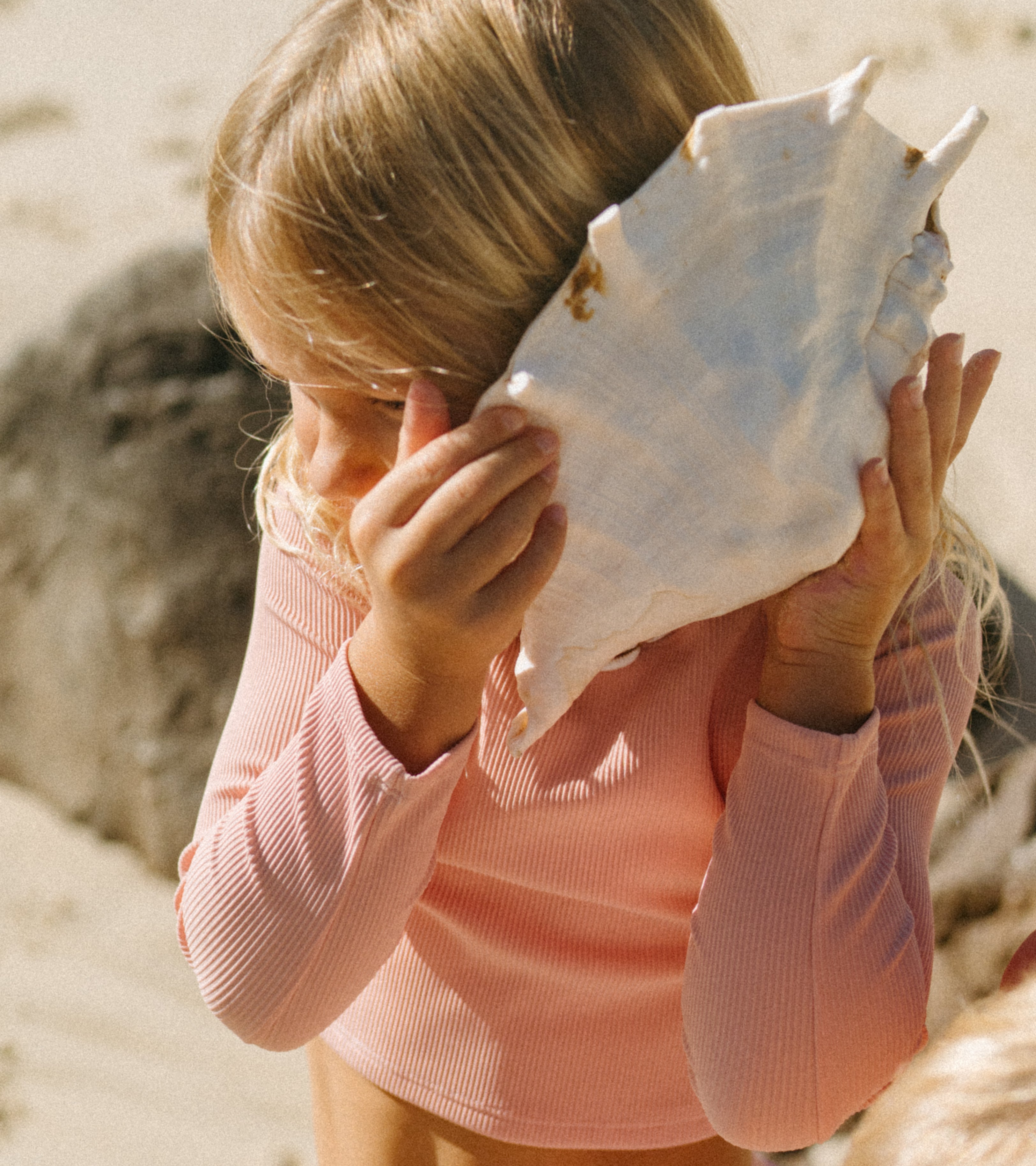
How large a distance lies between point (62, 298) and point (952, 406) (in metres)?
2.35

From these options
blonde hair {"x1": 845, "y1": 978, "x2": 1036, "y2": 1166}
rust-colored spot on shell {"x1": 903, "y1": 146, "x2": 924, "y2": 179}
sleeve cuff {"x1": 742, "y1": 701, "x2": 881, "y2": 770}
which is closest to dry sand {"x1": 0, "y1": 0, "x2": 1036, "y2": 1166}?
rust-colored spot on shell {"x1": 903, "y1": 146, "x2": 924, "y2": 179}

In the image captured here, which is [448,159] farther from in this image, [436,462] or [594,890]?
[594,890]

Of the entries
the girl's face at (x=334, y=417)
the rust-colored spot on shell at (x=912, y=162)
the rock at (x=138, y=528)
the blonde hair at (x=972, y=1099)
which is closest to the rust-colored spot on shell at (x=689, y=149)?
the rust-colored spot on shell at (x=912, y=162)

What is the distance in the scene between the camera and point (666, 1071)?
134cm

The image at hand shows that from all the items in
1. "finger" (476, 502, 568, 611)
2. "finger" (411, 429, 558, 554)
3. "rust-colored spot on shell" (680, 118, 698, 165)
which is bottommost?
"finger" (476, 502, 568, 611)

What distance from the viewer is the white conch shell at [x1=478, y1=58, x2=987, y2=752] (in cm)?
88

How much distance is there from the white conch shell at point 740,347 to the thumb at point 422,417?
0.05 metres

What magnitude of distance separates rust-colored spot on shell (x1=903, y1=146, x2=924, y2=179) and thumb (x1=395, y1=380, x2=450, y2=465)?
0.42 metres

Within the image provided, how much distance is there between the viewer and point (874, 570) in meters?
1.05

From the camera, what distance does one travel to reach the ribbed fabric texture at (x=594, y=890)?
1.11 m

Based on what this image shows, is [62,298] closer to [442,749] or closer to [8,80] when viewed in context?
[442,749]

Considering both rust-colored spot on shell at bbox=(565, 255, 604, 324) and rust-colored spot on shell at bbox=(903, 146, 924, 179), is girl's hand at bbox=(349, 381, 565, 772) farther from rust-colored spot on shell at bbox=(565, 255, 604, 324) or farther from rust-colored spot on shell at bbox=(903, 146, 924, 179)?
rust-colored spot on shell at bbox=(903, 146, 924, 179)

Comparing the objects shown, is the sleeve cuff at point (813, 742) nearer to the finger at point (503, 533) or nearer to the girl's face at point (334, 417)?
the finger at point (503, 533)

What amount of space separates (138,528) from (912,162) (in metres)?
2.10
